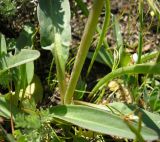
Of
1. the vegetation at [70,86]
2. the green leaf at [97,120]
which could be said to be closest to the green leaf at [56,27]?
the vegetation at [70,86]

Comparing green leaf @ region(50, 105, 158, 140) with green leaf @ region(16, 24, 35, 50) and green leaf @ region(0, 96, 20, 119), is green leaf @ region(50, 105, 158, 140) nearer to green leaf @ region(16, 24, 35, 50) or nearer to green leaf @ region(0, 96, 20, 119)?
green leaf @ region(0, 96, 20, 119)

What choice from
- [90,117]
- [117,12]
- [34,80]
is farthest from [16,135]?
[117,12]

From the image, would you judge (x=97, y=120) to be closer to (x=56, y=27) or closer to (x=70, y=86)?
(x=70, y=86)

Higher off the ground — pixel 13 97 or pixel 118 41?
pixel 118 41

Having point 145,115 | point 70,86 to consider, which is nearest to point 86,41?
point 70,86

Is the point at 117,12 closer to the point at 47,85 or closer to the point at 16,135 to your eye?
the point at 47,85

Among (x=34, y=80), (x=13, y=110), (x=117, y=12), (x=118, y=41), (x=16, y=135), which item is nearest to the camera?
(x=16, y=135)

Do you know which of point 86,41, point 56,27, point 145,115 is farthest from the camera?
point 56,27

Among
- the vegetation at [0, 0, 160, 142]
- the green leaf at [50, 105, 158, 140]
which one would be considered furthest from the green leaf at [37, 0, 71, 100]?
the green leaf at [50, 105, 158, 140]
